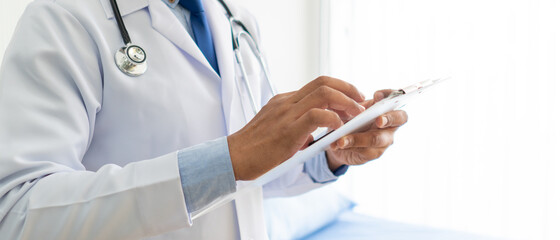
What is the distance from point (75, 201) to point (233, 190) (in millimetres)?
209

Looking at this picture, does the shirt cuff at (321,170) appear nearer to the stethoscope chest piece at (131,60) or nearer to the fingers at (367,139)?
the fingers at (367,139)

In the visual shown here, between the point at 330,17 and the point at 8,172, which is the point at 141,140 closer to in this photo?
the point at 8,172

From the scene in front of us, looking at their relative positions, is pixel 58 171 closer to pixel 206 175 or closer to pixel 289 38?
pixel 206 175

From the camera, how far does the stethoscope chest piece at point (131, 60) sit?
69cm

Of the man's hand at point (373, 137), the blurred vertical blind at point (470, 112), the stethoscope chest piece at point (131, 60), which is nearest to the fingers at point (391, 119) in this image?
the man's hand at point (373, 137)

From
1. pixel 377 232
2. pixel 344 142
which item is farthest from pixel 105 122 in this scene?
pixel 377 232

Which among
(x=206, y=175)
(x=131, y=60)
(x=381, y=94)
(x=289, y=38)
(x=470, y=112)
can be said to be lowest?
(x=206, y=175)

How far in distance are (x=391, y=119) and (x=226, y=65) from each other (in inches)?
13.8

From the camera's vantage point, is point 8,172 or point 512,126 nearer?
point 8,172

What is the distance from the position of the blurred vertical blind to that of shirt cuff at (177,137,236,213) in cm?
151

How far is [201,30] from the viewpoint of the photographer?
887 mm

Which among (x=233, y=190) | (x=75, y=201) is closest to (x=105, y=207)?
(x=75, y=201)

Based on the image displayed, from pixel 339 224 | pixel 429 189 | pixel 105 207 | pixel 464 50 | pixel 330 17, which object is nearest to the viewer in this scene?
pixel 105 207

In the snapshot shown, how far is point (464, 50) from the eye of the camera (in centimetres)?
195
